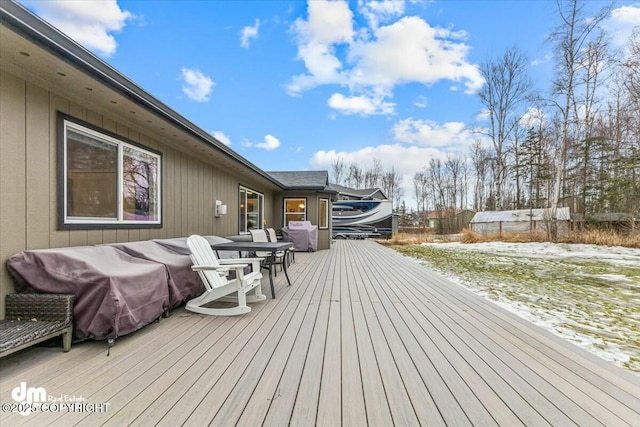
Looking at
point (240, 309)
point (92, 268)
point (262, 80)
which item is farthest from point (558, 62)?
point (92, 268)

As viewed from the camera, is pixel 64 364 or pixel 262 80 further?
pixel 262 80

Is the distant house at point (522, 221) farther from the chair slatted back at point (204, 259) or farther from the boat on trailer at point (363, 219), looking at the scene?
the chair slatted back at point (204, 259)

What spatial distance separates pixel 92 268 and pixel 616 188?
15.9m

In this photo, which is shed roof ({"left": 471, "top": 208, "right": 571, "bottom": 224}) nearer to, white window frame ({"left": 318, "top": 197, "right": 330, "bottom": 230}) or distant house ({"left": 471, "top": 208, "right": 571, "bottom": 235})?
distant house ({"left": 471, "top": 208, "right": 571, "bottom": 235})

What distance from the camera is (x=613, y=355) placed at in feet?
6.99

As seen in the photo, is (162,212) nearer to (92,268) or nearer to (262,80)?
(92,268)

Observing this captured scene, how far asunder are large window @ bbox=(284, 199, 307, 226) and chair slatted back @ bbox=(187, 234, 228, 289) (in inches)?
285

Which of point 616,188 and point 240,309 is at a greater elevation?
point 616,188

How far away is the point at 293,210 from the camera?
1081 cm

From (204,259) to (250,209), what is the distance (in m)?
5.22

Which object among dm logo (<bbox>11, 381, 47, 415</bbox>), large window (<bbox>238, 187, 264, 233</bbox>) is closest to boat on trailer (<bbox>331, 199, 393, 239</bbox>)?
large window (<bbox>238, 187, 264, 233</bbox>)

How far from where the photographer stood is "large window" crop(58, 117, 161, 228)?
2.67 m

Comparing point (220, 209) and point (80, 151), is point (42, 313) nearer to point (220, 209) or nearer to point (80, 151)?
point (80, 151)

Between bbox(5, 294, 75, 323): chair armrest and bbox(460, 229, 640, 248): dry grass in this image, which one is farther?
bbox(460, 229, 640, 248): dry grass
